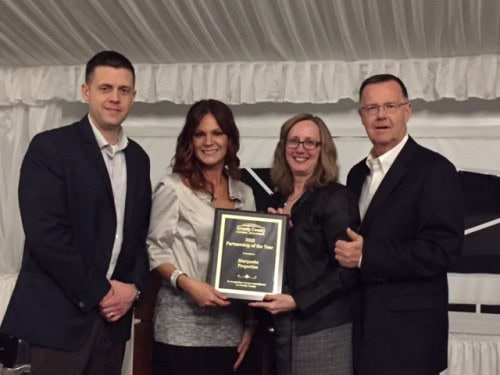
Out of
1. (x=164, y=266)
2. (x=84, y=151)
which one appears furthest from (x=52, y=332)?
(x=84, y=151)

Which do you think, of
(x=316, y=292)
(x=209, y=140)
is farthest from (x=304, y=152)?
(x=316, y=292)

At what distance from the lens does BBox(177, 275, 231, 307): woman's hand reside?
1.90 metres

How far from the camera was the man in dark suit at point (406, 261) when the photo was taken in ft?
6.00

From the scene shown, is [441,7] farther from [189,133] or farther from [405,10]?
[189,133]

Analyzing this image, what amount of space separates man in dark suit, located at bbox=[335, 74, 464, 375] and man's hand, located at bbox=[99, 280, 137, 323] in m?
0.65

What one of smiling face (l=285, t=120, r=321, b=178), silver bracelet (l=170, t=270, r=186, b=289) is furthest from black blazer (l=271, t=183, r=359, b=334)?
silver bracelet (l=170, t=270, r=186, b=289)

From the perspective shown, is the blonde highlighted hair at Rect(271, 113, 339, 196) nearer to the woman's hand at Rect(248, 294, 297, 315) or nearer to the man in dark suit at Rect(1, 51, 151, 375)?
the woman's hand at Rect(248, 294, 297, 315)

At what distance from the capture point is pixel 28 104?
3484 millimetres

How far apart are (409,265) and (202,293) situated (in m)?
0.61

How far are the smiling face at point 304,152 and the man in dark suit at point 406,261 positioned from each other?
231mm

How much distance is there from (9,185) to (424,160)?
8.10 ft

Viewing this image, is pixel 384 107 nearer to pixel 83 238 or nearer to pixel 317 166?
pixel 317 166

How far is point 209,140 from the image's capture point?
206 cm

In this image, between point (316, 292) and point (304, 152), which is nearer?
point (316, 292)
